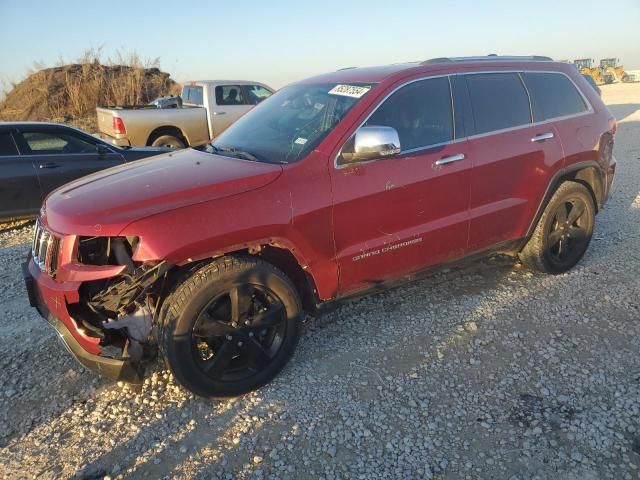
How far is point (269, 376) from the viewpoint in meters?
3.05

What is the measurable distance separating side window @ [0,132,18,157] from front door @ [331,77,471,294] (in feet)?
16.8

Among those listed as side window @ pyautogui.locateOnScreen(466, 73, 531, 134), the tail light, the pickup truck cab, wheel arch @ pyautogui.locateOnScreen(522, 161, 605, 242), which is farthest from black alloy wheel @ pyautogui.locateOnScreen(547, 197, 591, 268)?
the tail light

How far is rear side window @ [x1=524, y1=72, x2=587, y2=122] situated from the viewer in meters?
4.09

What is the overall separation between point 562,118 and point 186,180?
3.24 meters

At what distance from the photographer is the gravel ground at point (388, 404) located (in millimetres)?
2463

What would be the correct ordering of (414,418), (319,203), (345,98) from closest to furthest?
(414,418) < (319,203) < (345,98)

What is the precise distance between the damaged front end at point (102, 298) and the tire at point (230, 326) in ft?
0.63

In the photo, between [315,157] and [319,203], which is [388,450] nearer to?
[319,203]

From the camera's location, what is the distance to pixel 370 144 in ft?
9.72

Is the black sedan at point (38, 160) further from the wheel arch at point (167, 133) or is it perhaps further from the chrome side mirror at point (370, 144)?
the chrome side mirror at point (370, 144)

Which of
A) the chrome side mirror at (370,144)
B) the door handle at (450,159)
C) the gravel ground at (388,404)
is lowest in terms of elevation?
the gravel ground at (388,404)

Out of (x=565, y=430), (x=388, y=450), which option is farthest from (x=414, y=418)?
(x=565, y=430)

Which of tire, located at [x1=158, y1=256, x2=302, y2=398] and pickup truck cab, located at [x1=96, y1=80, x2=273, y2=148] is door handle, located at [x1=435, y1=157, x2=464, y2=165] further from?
pickup truck cab, located at [x1=96, y1=80, x2=273, y2=148]

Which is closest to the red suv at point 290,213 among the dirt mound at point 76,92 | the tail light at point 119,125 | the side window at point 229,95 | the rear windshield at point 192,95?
the tail light at point 119,125
